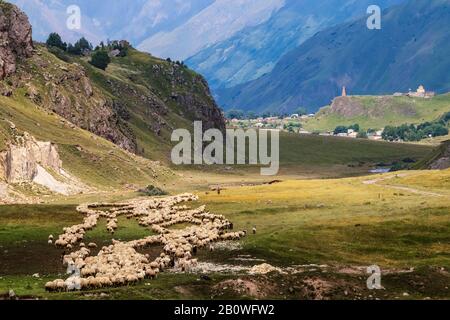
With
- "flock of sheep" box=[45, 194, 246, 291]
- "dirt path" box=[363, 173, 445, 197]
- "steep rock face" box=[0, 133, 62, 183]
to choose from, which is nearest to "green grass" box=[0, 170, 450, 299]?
"dirt path" box=[363, 173, 445, 197]

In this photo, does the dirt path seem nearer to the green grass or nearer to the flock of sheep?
the green grass

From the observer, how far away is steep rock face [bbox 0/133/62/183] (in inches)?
6191

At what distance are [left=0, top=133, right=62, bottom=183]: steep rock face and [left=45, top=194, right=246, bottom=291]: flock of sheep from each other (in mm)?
48995

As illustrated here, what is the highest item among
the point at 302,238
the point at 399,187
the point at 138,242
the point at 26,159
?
the point at 26,159

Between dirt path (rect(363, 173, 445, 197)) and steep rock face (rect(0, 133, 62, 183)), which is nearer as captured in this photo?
dirt path (rect(363, 173, 445, 197))

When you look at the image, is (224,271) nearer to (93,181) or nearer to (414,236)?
(414,236)

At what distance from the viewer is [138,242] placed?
79750mm

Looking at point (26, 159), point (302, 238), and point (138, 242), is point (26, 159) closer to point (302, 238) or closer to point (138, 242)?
point (138, 242)

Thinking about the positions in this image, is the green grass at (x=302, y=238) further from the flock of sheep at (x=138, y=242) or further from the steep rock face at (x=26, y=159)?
the steep rock face at (x=26, y=159)

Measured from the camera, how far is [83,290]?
184 feet

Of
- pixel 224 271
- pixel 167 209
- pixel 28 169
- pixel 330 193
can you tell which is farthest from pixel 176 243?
pixel 28 169

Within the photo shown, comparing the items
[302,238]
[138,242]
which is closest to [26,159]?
[138,242]

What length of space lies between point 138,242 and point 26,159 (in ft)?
295

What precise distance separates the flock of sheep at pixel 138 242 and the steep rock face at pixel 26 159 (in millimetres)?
48995
